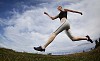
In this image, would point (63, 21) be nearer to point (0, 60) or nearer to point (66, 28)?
point (66, 28)

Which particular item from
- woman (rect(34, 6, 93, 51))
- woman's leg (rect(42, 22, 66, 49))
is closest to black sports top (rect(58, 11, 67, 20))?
woman (rect(34, 6, 93, 51))

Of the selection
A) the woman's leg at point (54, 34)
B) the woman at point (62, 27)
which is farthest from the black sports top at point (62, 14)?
the woman's leg at point (54, 34)

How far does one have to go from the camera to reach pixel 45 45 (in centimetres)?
1748

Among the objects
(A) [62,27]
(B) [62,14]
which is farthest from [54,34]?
(B) [62,14]

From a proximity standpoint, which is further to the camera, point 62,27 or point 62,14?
point 62,14

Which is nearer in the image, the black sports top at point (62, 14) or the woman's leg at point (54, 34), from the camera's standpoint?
the woman's leg at point (54, 34)

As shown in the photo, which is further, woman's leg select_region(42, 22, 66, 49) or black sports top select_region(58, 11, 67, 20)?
black sports top select_region(58, 11, 67, 20)

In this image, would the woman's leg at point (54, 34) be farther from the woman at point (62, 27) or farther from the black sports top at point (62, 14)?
the black sports top at point (62, 14)

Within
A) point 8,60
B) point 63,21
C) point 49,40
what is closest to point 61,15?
point 63,21

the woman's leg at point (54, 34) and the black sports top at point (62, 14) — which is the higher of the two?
the black sports top at point (62, 14)

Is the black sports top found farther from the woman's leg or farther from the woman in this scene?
the woman's leg

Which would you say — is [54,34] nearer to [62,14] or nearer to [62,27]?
[62,27]

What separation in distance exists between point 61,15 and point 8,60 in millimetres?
5817

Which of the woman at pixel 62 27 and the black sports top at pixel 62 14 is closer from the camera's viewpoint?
the woman at pixel 62 27
